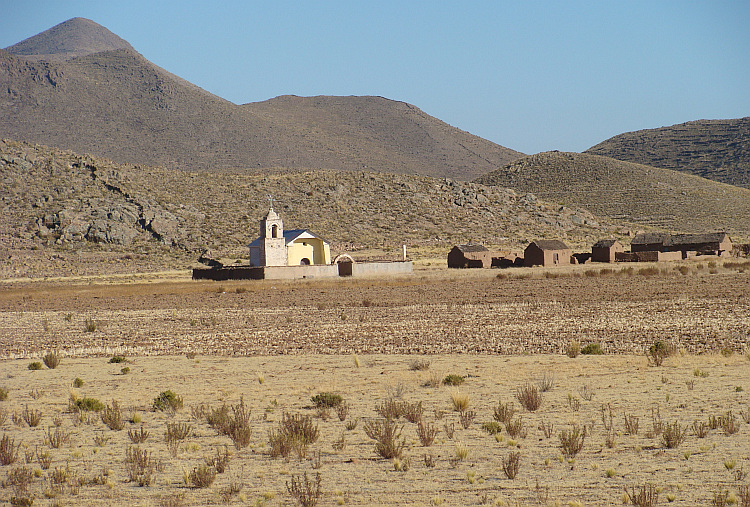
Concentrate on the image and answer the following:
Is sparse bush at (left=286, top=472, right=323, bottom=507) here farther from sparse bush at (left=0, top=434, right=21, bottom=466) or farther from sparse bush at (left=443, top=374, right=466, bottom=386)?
sparse bush at (left=443, top=374, right=466, bottom=386)

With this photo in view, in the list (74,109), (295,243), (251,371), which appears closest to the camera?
(251,371)

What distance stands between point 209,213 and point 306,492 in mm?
89027

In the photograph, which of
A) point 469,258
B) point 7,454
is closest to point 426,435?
point 7,454

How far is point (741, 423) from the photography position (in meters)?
13.0

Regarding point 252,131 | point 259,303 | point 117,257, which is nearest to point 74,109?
point 252,131

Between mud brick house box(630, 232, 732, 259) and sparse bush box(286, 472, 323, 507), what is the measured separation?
67.9 meters

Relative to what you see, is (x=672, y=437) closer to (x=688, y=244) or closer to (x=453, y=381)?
(x=453, y=381)

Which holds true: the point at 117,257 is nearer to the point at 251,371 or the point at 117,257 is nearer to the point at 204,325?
the point at 204,325

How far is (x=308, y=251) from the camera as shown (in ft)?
229

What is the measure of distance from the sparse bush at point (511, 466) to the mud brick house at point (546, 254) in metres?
58.0

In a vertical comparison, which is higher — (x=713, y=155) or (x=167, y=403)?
(x=713, y=155)

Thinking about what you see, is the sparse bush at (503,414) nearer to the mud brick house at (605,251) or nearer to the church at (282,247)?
the church at (282,247)

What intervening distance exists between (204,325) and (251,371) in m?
12.2

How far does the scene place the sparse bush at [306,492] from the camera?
31.6ft
